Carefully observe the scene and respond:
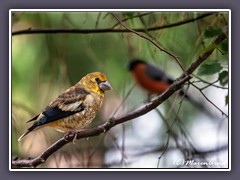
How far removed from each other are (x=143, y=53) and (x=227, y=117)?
474mm

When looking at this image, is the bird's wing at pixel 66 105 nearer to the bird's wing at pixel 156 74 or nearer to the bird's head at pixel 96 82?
the bird's head at pixel 96 82

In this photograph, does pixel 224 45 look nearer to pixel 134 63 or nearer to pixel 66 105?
pixel 134 63

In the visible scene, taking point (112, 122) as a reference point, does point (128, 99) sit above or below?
above

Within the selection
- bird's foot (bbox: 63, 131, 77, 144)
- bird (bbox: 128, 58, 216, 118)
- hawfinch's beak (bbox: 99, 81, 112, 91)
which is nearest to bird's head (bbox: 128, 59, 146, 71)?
bird (bbox: 128, 58, 216, 118)

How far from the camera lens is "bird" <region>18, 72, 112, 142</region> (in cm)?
217

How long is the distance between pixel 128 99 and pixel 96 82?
168 millimetres

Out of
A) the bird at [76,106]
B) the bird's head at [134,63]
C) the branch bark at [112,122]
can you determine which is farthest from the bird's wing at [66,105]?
the bird's head at [134,63]

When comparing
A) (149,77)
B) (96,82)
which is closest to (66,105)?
(96,82)

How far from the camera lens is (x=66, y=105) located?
2.18 metres

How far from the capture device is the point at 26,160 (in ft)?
7.12

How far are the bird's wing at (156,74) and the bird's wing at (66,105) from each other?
1.03ft
